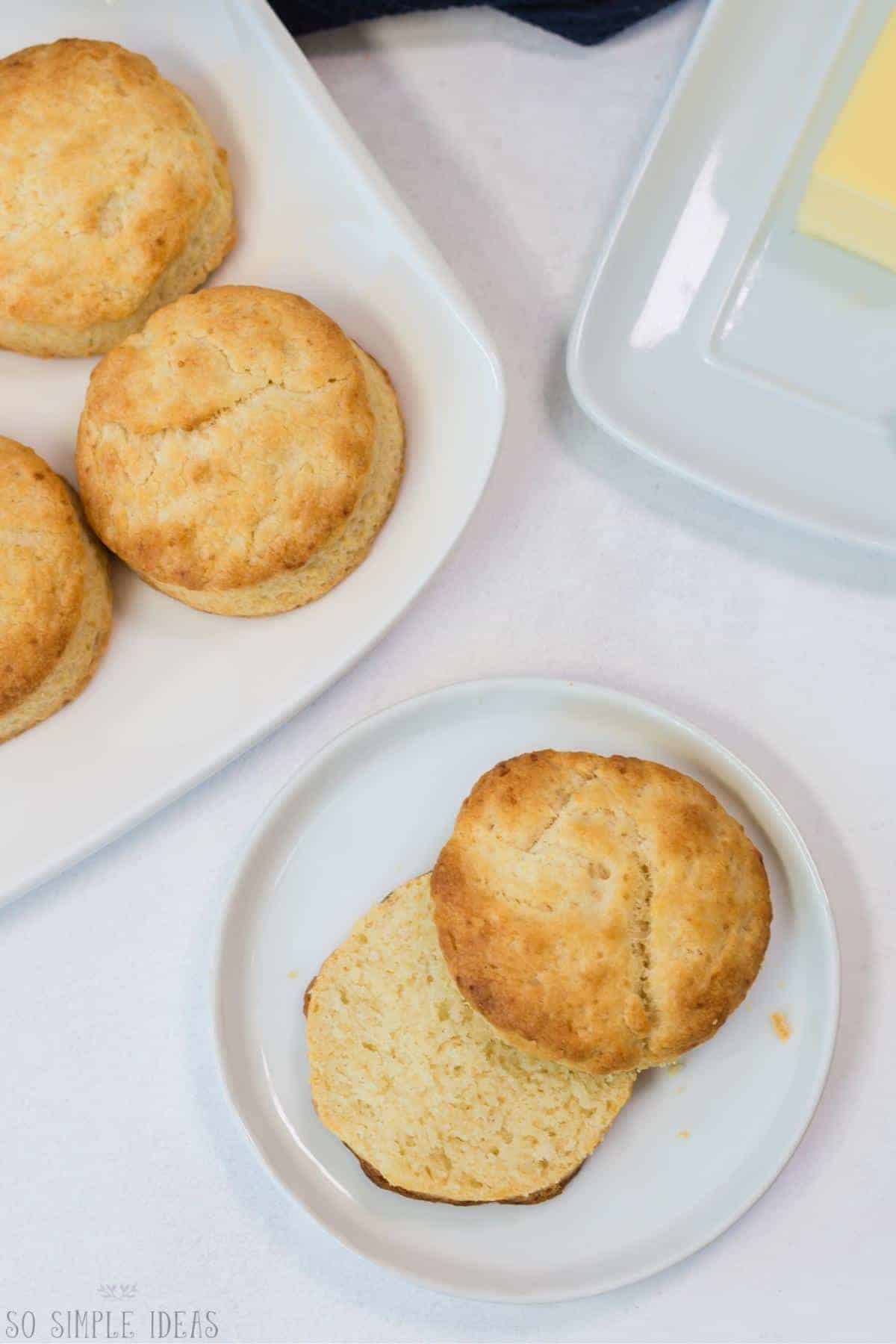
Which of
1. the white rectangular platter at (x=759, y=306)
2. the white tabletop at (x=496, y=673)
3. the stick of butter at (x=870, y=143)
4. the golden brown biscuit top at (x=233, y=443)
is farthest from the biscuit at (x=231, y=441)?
the stick of butter at (x=870, y=143)

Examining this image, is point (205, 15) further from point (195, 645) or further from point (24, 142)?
point (195, 645)

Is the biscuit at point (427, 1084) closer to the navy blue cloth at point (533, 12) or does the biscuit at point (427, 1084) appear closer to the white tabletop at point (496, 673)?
the white tabletop at point (496, 673)

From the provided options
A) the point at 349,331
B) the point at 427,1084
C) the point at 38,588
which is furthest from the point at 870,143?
the point at 427,1084

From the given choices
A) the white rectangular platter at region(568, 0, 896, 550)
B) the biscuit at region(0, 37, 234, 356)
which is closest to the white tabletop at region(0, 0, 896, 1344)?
the white rectangular platter at region(568, 0, 896, 550)

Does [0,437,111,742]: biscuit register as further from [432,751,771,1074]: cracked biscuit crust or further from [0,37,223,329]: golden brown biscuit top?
[432,751,771,1074]: cracked biscuit crust

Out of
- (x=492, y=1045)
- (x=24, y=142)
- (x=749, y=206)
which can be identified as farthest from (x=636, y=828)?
(x=24, y=142)

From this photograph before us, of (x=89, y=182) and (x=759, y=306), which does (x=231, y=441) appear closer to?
(x=89, y=182)
